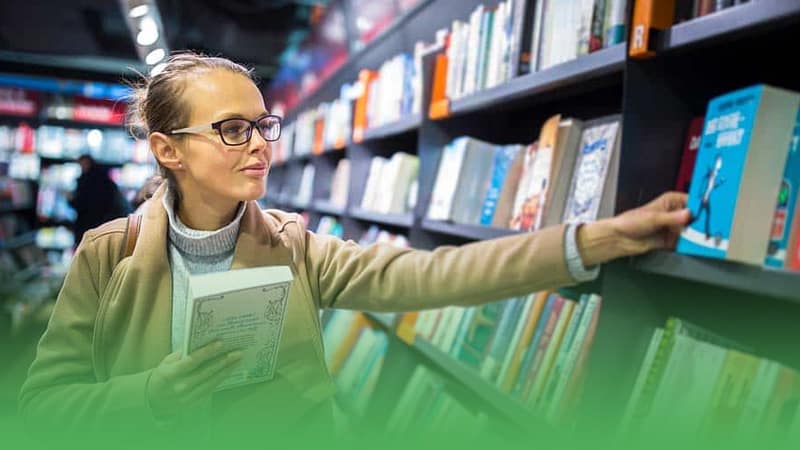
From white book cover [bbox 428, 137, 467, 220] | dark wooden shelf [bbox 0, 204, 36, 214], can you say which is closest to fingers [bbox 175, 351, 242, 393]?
white book cover [bbox 428, 137, 467, 220]

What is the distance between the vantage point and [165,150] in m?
0.77

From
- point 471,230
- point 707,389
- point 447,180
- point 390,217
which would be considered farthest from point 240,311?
point 390,217

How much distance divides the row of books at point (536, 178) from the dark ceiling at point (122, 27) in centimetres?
431

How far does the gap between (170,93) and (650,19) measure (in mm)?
807

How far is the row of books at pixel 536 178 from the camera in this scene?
1290mm

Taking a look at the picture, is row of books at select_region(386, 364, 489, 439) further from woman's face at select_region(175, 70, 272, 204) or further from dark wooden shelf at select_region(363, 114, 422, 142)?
woman's face at select_region(175, 70, 272, 204)

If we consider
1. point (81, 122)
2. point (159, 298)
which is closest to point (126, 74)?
point (159, 298)

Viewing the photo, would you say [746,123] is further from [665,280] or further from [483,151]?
[483,151]

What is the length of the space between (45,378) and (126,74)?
43cm

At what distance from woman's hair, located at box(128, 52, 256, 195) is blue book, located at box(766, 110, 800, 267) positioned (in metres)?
0.77

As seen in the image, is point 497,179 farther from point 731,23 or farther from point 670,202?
point 731,23

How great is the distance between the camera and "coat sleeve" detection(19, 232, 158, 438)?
0.77 m

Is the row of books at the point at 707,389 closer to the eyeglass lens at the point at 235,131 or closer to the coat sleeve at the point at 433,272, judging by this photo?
the coat sleeve at the point at 433,272

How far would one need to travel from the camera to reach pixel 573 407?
126cm
